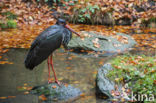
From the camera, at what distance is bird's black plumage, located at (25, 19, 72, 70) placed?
3.72m

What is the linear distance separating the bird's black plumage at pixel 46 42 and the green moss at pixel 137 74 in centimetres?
119

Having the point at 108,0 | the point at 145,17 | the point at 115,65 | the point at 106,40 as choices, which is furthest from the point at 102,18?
the point at 115,65

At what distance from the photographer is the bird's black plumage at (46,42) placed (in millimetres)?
3719

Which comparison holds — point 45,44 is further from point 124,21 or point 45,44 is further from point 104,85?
point 124,21

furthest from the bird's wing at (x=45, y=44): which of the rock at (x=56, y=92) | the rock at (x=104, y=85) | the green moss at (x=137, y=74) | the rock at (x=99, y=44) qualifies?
the rock at (x=99, y=44)

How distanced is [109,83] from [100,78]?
0.19 m

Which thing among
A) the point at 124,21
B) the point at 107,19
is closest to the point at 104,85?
the point at 107,19

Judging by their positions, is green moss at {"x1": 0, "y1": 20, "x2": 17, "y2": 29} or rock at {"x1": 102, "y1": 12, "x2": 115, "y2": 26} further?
rock at {"x1": 102, "y1": 12, "x2": 115, "y2": 26}

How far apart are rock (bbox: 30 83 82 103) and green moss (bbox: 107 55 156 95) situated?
0.75 meters

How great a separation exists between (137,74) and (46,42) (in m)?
1.74

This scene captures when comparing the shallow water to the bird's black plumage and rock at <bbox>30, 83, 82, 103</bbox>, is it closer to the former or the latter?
rock at <bbox>30, 83, 82, 103</bbox>

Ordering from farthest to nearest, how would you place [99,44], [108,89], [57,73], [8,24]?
[8,24], [99,44], [57,73], [108,89]

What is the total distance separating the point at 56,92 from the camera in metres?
3.96

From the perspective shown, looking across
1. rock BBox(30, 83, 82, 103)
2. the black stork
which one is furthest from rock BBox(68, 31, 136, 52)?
the black stork
